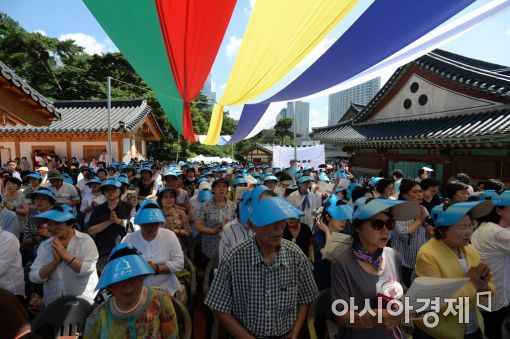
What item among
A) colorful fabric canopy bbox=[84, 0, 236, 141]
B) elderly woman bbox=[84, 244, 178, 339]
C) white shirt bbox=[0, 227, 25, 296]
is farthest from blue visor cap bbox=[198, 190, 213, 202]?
elderly woman bbox=[84, 244, 178, 339]

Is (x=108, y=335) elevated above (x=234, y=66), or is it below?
below

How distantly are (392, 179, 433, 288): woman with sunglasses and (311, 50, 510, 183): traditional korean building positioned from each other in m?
4.45

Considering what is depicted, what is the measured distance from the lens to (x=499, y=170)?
→ 7.09 meters

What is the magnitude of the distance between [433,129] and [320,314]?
8246 millimetres

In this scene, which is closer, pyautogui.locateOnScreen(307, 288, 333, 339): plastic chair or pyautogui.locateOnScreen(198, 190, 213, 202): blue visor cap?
pyautogui.locateOnScreen(307, 288, 333, 339): plastic chair

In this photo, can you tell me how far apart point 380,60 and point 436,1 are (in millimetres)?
1277

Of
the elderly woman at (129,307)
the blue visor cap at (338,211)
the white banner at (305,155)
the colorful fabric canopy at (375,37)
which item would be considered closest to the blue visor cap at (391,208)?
the blue visor cap at (338,211)

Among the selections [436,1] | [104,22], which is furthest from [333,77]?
[104,22]

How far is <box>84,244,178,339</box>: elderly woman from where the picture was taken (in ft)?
5.21

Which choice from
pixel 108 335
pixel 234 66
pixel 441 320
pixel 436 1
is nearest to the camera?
pixel 108 335

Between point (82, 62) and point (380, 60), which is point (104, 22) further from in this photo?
point (82, 62)

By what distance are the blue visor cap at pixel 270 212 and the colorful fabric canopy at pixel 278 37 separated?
1.94 metres

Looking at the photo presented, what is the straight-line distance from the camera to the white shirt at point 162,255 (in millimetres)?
2767

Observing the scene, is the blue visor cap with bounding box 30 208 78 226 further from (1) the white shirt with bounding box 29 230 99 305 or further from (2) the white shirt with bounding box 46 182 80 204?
(2) the white shirt with bounding box 46 182 80 204
